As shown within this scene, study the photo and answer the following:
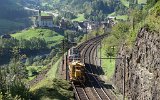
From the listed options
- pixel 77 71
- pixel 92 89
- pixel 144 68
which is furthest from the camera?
pixel 92 89

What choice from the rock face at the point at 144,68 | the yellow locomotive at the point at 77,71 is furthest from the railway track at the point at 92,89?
the rock face at the point at 144,68

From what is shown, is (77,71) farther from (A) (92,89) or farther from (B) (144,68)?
(B) (144,68)

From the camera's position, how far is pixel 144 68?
43.2 metres

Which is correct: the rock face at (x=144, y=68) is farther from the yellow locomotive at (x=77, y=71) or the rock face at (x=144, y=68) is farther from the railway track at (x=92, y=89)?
the yellow locomotive at (x=77, y=71)

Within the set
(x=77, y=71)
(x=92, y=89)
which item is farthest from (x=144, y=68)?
(x=77, y=71)

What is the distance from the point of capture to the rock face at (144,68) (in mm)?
38844

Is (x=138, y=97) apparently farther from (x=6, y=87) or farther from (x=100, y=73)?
(x=100, y=73)

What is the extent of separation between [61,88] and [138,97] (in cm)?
1370

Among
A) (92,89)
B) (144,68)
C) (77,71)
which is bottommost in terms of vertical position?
(92,89)

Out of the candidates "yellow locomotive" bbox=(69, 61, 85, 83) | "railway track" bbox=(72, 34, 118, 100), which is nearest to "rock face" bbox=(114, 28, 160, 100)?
"railway track" bbox=(72, 34, 118, 100)

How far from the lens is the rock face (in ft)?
127

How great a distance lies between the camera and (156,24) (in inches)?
1668

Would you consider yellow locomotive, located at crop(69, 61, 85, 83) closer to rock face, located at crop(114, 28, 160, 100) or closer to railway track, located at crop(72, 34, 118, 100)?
railway track, located at crop(72, 34, 118, 100)

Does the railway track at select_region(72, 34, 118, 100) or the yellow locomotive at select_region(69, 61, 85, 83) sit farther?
the yellow locomotive at select_region(69, 61, 85, 83)
